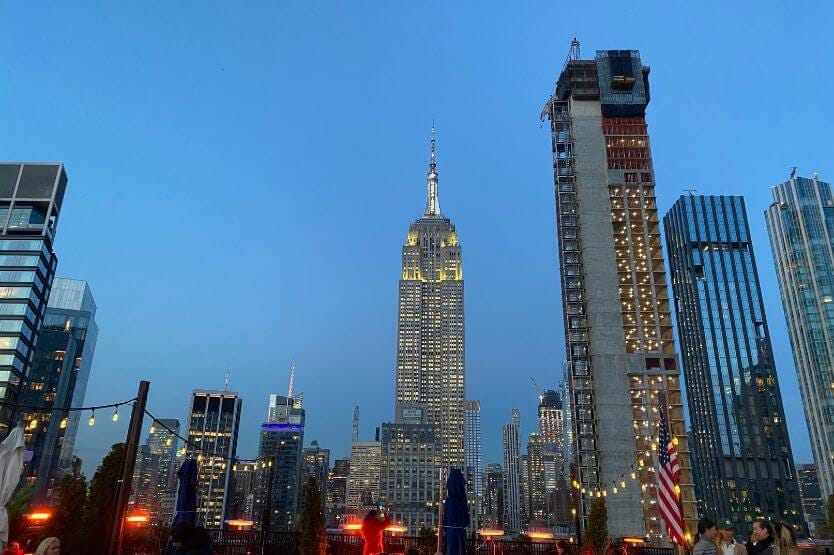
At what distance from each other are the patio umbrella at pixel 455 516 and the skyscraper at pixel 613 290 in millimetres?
51315

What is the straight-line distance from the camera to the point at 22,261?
344ft

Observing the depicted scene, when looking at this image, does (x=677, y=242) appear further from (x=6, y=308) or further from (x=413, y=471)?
(x=6, y=308)

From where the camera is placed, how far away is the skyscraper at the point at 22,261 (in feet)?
324

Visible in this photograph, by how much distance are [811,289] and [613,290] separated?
93.1 m

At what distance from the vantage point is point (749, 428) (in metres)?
133

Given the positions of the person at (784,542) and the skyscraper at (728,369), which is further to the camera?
the skyscraper at (728,369)

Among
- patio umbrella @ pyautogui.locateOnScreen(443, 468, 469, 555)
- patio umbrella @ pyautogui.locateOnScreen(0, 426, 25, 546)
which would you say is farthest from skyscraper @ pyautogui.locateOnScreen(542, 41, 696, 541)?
patio umbrella @ pyautogui.locateOnScreen(0, 426, 25, 546)

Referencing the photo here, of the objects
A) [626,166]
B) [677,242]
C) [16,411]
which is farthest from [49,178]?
[677,242]

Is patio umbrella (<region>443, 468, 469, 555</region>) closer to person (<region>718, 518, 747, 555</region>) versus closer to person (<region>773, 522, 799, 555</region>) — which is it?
person (<region>718, 518, 747, 555</region>)

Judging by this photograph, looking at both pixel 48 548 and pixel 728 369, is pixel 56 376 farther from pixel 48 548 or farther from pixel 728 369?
pixel 728 369

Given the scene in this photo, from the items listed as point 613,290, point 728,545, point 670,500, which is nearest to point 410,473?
point 613,290

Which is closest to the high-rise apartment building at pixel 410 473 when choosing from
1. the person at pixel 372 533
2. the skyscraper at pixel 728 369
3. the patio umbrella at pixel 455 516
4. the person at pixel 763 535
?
the skyscraper at pixel 728 369

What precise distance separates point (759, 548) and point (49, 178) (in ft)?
443

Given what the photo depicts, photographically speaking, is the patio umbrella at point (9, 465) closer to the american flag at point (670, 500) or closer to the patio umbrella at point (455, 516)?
the patio umbrella at point (455, 516)
